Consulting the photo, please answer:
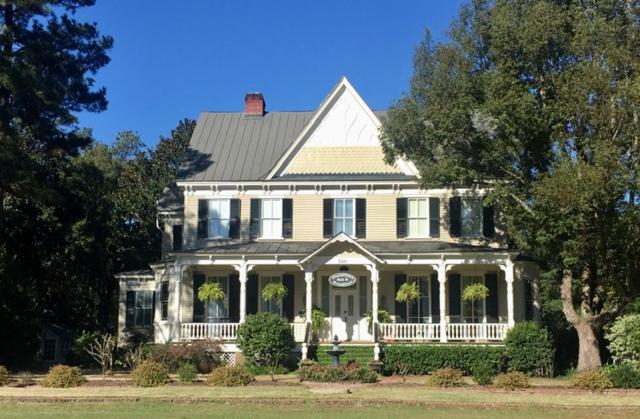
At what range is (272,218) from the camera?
31453 millimetres

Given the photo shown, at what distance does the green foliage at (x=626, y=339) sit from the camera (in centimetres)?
2358

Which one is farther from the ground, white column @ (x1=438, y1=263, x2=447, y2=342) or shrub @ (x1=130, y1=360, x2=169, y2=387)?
white column @ (x1=438, y1=263, x2=447, y2=342)

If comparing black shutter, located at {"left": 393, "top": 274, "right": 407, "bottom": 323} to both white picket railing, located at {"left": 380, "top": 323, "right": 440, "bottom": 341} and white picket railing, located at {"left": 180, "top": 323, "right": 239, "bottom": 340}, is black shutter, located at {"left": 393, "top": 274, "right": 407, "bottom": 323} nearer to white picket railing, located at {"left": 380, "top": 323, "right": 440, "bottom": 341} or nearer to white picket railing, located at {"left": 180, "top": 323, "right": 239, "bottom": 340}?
white picket railing, located at {"left": 380, "top": 323, "right": 440, "bottom": 341}

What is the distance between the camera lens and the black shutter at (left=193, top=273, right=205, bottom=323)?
30641 mm

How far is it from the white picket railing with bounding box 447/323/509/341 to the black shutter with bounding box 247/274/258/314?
26.0 feet

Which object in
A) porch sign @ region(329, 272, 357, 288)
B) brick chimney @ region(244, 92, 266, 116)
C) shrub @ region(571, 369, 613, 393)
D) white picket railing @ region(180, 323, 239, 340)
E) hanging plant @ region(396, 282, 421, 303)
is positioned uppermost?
brick chimney @ region(244, 92, 266, 116)

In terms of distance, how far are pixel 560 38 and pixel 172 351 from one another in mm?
16665

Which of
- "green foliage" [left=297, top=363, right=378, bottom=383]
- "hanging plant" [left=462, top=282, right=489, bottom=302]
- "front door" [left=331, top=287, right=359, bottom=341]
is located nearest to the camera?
"green foliage" [left=297, top=363, right=378, bottom=383]

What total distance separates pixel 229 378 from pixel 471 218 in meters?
13.6

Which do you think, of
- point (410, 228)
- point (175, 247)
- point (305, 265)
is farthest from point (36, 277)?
point (410, 228)

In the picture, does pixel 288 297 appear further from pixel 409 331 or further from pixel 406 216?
pixel 406 216

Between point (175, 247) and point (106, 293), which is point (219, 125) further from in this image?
point (106, 293)

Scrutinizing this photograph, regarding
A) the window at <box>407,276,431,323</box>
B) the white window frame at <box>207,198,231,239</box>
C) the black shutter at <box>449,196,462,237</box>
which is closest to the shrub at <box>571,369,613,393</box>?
the window at <box>407,276,431,323</box>

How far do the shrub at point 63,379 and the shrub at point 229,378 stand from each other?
147 inches
